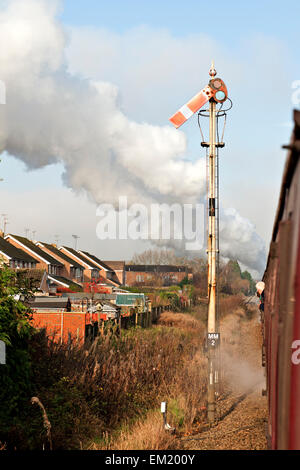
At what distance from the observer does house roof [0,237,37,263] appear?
5369 centimetres

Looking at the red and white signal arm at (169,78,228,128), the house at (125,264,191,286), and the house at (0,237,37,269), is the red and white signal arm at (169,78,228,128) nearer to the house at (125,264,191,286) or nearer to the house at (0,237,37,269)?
the house at (0,237,37,269)

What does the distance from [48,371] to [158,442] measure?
182 inches

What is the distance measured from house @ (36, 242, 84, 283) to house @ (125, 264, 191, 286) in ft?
41.1

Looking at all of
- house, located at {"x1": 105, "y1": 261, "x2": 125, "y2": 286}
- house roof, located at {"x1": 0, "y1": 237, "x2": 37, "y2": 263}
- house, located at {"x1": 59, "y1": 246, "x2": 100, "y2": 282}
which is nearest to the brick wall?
house roof, located at {"x1": 0, "y1": 237, "x2": 37, "y2": 263}

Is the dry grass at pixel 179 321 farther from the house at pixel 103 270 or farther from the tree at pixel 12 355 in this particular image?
the house at pixel 103 270

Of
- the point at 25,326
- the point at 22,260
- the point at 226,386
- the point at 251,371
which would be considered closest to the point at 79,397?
the point at 25,326

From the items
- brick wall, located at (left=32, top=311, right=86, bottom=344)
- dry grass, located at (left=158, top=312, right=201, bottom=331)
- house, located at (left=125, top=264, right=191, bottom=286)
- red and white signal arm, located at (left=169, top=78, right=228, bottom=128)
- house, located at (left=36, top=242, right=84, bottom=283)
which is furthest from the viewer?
house, located at (left=125, top=264, right=191, bottom=286)

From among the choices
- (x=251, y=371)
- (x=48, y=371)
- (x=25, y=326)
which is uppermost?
(x=25, y=326)

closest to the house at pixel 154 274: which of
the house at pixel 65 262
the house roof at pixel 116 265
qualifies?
the house roof at pixel 116 265

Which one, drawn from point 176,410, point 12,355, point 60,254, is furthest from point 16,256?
point 12,355

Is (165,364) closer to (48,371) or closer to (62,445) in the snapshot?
(48,371)

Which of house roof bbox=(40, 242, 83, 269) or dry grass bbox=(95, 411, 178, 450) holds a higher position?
house roof bbox=(40, 242, 83, 269)

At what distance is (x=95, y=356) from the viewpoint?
46.3ft
